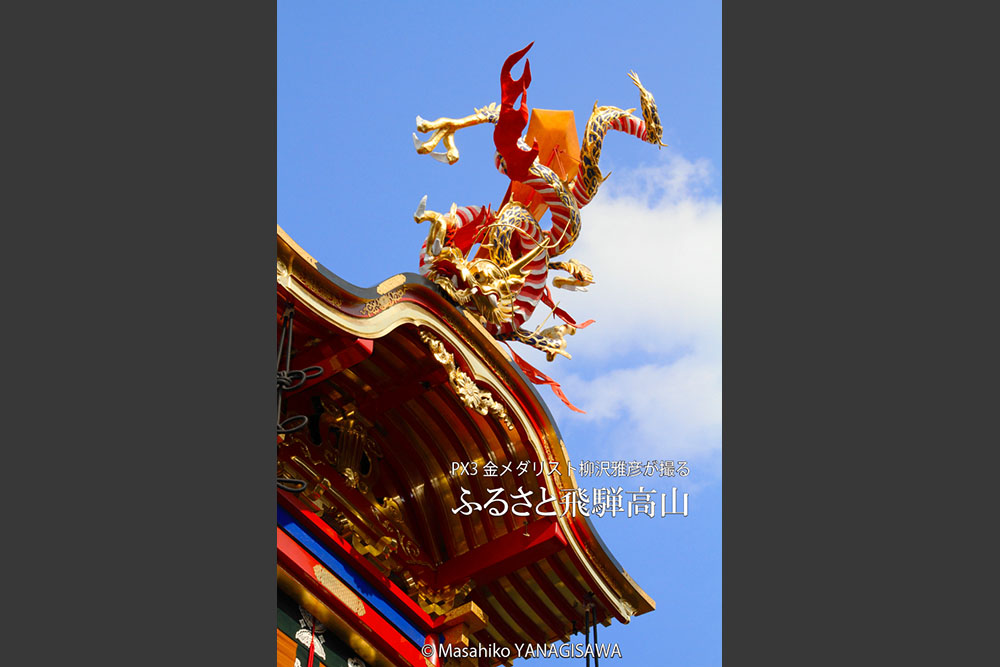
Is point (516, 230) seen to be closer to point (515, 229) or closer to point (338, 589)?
point (515, 229)

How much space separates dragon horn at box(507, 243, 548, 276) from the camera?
28.3 ft

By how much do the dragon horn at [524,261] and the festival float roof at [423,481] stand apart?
79 cm

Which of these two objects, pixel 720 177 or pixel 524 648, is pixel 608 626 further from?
pixel 720 177

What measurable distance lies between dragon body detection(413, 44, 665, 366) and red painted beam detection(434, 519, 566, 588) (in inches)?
50.3

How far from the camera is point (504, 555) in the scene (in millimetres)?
8297

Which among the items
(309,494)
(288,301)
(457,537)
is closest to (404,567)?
(457,537)

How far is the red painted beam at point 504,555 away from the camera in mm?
8125

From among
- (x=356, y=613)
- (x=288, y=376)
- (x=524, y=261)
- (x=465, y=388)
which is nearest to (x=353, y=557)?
(x=356, y=613)

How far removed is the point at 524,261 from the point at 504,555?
1901mm

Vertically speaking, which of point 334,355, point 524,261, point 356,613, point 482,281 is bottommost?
Result: point 356,613

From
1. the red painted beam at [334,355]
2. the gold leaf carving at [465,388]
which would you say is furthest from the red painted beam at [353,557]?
the gold leaf carving at [465,388]

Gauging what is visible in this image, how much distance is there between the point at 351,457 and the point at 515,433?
1.04 metres

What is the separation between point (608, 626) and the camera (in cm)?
875

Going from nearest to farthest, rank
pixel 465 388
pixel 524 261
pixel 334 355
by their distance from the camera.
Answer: pixel 334 355 → pixel 465 388 → pixel 524 261
